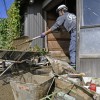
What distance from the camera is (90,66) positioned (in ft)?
21.9

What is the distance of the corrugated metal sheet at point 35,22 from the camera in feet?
35.3

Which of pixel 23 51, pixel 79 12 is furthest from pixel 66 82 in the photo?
pixel 79 12

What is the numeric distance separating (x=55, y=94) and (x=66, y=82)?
1.32ft

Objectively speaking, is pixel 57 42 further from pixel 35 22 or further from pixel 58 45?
pixel 35 22

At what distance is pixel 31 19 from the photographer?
10.9m

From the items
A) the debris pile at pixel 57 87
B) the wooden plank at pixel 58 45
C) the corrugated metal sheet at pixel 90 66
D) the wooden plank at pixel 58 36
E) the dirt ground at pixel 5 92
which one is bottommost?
the dirt ground at pixel 5 92

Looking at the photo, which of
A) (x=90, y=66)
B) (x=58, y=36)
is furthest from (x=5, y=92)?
(x=58, y=36)

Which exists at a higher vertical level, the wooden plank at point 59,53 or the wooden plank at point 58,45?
the wooden plank at point 58,45

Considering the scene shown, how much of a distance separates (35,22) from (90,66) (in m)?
4.71

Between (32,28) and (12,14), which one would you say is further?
(12,14)

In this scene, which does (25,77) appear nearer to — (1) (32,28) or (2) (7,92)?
(2) (7,92)

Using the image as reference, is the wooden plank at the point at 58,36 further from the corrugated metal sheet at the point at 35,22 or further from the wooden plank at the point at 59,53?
the wooden plank at the point at 59,53

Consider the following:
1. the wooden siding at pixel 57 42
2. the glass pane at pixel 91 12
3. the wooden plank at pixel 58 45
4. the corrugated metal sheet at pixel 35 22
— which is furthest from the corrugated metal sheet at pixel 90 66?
the corrugated metal sheet at pixel 35 22

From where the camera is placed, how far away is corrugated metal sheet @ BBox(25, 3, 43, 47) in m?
10.8
